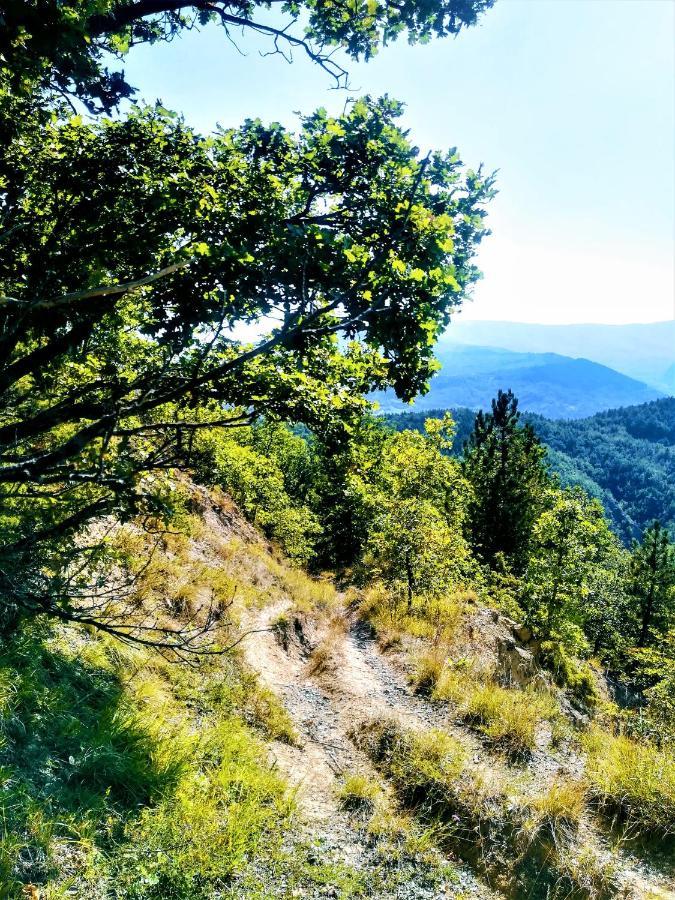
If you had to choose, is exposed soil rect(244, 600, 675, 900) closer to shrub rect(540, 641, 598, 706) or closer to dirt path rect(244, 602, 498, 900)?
dirt path rect(244, 602, 498, 900)

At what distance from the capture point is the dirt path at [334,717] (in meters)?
5.71

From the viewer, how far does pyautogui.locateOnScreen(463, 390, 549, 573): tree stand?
32875mm

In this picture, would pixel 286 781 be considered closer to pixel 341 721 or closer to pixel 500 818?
pixel 341 721

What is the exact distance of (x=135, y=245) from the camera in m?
4.71

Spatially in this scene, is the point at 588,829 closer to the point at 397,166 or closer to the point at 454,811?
the point at 454,811

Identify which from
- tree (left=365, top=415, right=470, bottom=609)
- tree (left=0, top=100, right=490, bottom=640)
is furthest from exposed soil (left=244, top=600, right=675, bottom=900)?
tree (left=0, top=100, right=490, bottom=640)

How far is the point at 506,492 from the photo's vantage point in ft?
110

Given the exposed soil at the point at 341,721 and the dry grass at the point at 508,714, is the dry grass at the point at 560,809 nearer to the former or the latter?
the exposed soil at the point at 341,721

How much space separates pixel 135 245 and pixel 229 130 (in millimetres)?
1892

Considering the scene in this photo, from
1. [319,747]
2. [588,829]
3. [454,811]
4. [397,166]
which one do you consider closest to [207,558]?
[319,747]

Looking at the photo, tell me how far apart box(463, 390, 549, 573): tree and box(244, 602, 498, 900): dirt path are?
21.8 m

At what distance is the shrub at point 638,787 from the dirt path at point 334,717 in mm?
2563

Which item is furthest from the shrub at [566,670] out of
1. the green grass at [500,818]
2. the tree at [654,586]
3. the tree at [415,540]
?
the tree at [654,586]

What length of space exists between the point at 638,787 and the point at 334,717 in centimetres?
501
